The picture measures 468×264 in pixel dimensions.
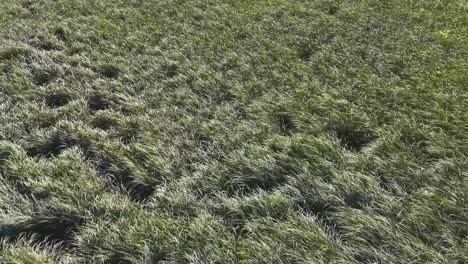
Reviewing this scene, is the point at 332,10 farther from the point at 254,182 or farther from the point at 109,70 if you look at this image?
the point at 254,182

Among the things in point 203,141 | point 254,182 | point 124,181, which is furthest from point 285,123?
point 124,181

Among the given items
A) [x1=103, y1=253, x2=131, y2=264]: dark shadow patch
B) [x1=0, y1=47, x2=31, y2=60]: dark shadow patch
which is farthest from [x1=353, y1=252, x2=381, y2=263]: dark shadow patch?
[x1=0, y1=47, x2=31, y2=60]: dark shadow patch

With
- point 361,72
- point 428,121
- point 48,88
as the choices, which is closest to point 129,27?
point 48,88

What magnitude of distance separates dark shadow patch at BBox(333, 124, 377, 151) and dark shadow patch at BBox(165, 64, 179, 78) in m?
3.10

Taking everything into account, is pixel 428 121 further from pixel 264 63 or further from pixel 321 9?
pixel 321 9

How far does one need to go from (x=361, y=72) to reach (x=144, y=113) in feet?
11.6

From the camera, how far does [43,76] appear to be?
768 centimetres

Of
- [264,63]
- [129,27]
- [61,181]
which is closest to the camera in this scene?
[61,181]

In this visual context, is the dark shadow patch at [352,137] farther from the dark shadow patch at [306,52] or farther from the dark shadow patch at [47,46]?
the dark shadow patch at [47,46]

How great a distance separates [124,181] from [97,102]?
221 centimetres

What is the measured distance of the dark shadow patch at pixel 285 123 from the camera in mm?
6058

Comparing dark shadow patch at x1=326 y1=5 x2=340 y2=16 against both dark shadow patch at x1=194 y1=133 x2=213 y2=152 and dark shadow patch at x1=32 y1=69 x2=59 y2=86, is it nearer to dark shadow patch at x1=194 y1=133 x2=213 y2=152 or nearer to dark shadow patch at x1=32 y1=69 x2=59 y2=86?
dark shadow patch at x1=194 y1=133 x2=213 y2=152

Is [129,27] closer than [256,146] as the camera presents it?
No

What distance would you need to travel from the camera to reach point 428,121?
5.98m
